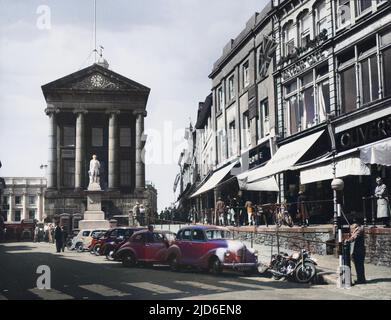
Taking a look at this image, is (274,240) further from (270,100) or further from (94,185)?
(94,185)

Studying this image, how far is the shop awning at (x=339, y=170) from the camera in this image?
1875 centimetres

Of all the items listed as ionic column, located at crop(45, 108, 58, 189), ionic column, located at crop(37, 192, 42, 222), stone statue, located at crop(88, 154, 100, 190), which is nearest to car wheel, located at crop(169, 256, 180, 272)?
stone statue, located at crop(88, 154, 100, 190)

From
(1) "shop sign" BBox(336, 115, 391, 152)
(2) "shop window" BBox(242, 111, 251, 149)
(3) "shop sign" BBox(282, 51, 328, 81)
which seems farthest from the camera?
(2) "shop window" BBox(242, 111, 251, 149)

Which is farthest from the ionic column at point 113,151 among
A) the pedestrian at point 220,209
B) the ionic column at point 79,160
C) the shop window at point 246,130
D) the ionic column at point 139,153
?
the pedestrian at point 220,209

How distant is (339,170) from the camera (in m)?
19.6

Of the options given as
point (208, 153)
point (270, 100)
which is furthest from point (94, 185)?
point (270, 100)

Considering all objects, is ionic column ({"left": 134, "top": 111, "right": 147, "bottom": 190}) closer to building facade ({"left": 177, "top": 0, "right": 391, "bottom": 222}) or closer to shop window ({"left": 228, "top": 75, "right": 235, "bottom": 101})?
building facade ({"left": 177, "top": 0, "right": 391, "bottom": 222})

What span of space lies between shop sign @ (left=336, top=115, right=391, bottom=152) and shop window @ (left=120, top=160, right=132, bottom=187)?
4028 centimetres

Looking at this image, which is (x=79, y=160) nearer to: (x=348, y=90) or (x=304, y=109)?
(x=304, y=109)

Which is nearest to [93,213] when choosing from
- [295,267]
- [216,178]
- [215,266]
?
[216,178]

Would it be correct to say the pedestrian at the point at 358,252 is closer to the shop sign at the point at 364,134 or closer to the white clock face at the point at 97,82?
the shop sign at the point at 364,134

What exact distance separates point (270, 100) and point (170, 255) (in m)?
12.5

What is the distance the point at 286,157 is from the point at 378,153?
6474 mm

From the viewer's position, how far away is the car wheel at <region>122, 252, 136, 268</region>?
20766 mm
